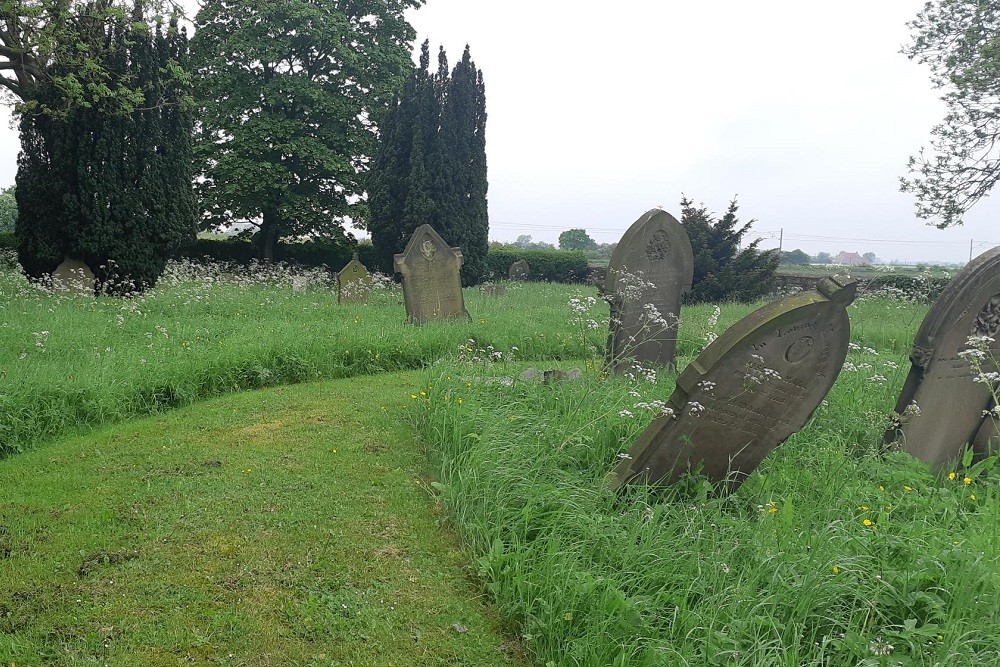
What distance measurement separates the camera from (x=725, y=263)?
17875mm

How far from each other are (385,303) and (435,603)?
34.7 ft

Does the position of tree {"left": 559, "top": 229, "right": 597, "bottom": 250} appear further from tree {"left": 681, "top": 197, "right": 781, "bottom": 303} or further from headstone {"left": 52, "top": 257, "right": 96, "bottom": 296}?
headstone {"left": 52, "top": 257, "right": 96, "bottom": 296}

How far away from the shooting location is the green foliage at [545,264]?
24.7 m

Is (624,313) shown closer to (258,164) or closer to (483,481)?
(483,481)

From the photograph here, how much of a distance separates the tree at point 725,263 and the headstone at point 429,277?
9.14 m

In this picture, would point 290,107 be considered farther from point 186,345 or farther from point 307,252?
point 186,345

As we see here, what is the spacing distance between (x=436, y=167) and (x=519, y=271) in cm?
699

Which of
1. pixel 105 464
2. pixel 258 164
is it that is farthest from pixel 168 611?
pixel 258 164

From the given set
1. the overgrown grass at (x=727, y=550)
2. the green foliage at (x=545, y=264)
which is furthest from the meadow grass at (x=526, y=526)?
the green foliage at (x=545, y=264)

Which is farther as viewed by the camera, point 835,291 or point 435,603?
point 835,291

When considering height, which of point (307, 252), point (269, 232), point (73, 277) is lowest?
point (73, 277)

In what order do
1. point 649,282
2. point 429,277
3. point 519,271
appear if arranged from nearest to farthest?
point 649,282 < point 429,277 < point 519,271

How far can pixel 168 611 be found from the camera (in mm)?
2951

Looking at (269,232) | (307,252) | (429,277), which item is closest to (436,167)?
(307,252)
